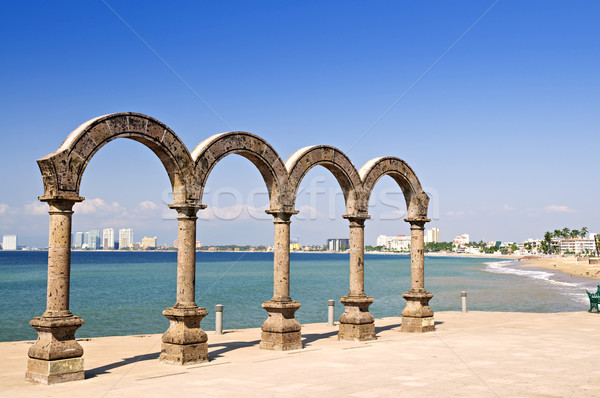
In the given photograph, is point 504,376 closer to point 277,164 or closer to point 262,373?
point 262,373

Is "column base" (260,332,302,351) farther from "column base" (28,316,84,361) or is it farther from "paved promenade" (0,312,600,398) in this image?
"column base" (28,316,84,361)

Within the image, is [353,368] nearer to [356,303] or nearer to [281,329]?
[281,329]

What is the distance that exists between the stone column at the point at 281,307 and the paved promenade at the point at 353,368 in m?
0.42

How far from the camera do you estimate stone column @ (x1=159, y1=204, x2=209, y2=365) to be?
12.1 metres

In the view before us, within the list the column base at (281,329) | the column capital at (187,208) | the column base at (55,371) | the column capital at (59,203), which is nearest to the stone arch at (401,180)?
the column base at (281,329)

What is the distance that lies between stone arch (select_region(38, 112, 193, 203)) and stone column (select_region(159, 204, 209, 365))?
0.53 metres

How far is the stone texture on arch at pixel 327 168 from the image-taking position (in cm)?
1491

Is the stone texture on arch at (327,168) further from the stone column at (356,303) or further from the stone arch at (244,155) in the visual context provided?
the stone column at (356,303)

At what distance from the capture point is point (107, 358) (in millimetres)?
A: 13070

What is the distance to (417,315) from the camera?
17.6 metres

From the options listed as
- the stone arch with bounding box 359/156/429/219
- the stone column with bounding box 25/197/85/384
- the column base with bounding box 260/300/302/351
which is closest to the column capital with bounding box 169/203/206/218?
the stone column with bounding box 25/197/85/384

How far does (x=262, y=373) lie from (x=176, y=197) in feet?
13.9

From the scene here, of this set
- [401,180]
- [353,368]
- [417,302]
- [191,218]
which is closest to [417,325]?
[417,302]

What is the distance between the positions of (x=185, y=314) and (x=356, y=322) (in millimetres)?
5280
